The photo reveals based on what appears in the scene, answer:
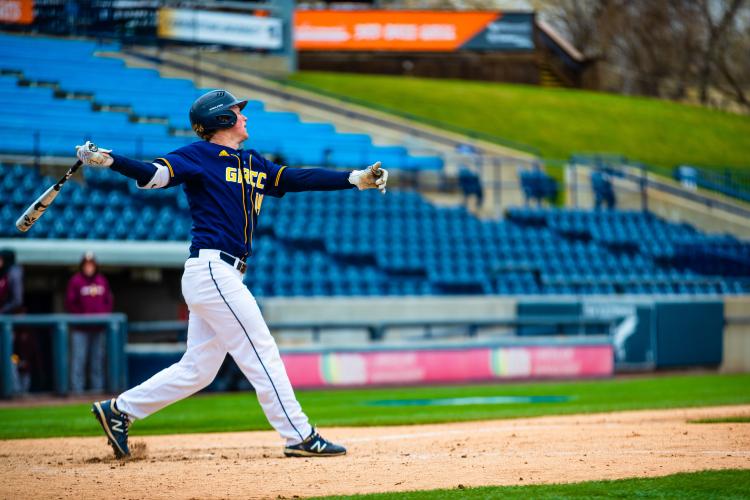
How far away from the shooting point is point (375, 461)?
6676mm

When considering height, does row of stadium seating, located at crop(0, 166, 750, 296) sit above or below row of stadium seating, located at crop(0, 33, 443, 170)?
below

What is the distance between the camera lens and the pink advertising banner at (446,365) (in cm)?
1562

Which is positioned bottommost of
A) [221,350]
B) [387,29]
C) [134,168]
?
[221,350]

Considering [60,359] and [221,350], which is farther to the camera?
[60,359]

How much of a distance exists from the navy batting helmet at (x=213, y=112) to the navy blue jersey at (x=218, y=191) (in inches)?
5.0

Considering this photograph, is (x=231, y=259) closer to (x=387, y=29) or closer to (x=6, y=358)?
(x=6, y=358)

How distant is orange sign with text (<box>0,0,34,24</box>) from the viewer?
24.6 metres

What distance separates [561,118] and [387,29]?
731 centimetres

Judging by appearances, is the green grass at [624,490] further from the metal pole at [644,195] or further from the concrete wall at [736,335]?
the metal pole at [644,195]

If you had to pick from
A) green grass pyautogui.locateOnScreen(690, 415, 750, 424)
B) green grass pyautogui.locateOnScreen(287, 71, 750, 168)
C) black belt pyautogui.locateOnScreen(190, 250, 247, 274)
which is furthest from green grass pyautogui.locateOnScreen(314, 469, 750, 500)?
green grass pyautogui.locateOnScreen(287, 71, 750, 168)

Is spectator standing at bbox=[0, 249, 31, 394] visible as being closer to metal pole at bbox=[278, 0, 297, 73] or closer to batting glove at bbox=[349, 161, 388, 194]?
batting glove at bbox=[349, 161, 388, 194]

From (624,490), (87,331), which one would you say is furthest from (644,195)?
(624,490)

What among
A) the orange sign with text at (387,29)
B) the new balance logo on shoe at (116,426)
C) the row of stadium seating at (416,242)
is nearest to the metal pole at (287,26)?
the orange sign with text at (387,29)

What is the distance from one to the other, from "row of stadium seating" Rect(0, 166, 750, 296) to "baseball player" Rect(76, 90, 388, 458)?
33.3ft
